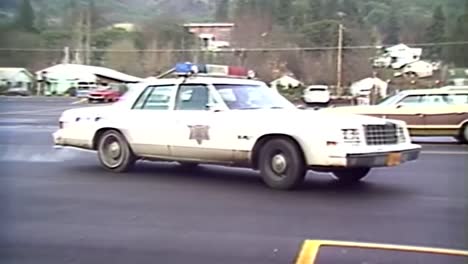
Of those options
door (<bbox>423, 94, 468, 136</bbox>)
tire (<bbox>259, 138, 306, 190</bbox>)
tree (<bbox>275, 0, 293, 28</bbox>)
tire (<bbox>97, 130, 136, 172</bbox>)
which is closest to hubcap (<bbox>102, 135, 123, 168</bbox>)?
tire (<bbox>97, 130, 136, 172</bbox>)

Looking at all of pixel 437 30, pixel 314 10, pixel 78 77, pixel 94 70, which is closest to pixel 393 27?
pixel 437 30

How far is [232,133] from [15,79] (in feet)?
9.34

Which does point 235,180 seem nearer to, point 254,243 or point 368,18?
point 254,243

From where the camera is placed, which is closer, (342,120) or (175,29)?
(175,29)

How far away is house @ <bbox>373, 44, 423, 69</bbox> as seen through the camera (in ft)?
5.26

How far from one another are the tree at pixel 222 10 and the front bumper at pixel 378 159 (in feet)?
6.64

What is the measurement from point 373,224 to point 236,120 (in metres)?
1.49

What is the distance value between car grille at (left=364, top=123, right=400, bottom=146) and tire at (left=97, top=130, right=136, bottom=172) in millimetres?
1842

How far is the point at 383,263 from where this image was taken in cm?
229

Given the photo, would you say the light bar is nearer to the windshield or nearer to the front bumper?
the windshield

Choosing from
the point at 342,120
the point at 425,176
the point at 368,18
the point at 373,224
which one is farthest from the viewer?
the point at 425,176

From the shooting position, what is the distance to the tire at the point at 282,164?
390cm

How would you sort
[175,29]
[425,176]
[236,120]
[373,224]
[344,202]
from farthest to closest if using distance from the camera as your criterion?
1. [425,176]
2. [236,120]
3. [344,202]
4. [373,224]
5. [175,29]

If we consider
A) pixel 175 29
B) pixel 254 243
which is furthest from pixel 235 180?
pixel 175 29
